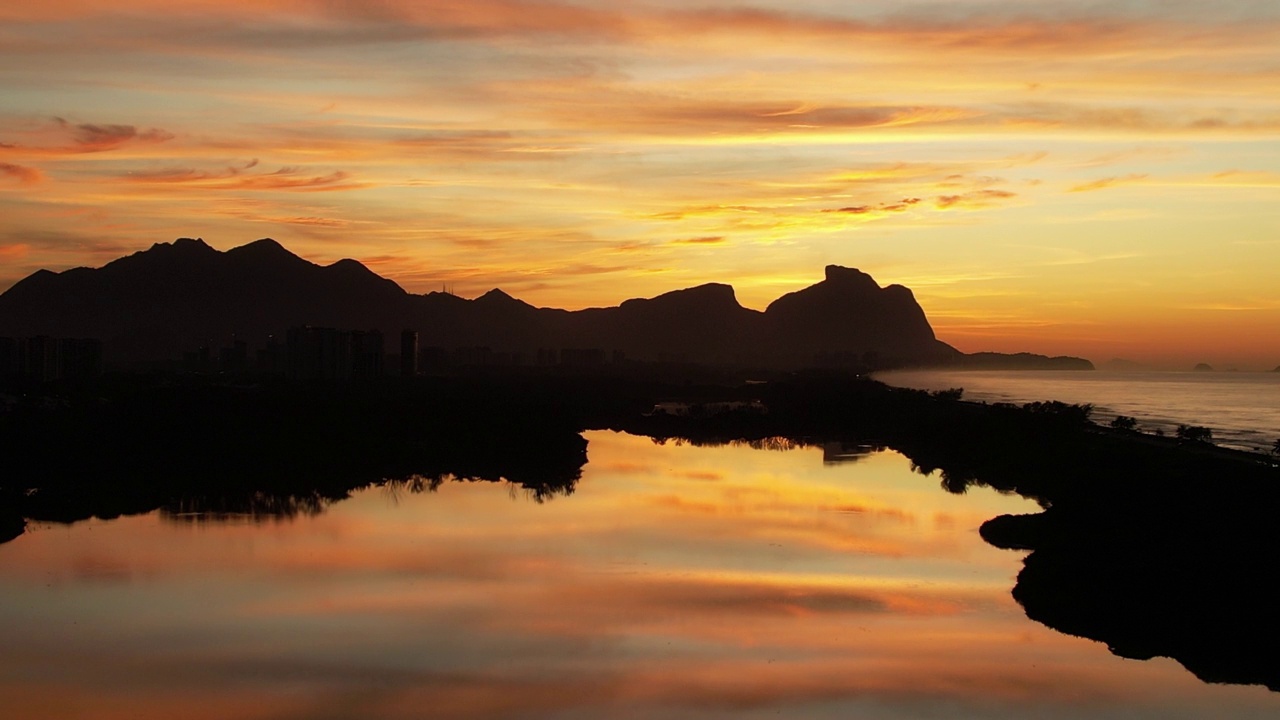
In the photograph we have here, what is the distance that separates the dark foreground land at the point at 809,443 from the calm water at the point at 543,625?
161 cm

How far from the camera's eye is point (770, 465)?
50.7 metres

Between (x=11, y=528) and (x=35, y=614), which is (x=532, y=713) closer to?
(x=35, y=614)

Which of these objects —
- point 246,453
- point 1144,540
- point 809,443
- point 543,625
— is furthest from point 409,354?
point 543,625

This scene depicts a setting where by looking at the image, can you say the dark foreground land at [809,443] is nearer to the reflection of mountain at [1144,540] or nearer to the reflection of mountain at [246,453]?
the reflection of mountain at [1144,540]

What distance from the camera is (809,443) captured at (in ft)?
204

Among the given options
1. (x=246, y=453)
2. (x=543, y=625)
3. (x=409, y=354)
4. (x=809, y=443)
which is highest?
(x=409, y=354)

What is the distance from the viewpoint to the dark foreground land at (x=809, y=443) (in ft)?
69.1

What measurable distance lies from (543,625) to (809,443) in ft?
141

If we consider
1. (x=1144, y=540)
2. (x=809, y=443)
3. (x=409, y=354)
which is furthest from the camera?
(x=409, y=354)

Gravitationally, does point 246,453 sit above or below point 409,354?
below

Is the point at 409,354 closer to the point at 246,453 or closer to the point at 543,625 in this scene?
the point at 246,453

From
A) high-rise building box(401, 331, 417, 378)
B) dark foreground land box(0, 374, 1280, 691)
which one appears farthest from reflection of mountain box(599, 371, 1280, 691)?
high-rise building box(401, 331, 417, 378)

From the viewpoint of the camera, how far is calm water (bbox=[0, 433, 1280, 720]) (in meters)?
16.7

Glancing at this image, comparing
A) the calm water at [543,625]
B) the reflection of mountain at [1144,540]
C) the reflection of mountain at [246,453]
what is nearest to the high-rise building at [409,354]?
the reflection of mountain at [246,453]
